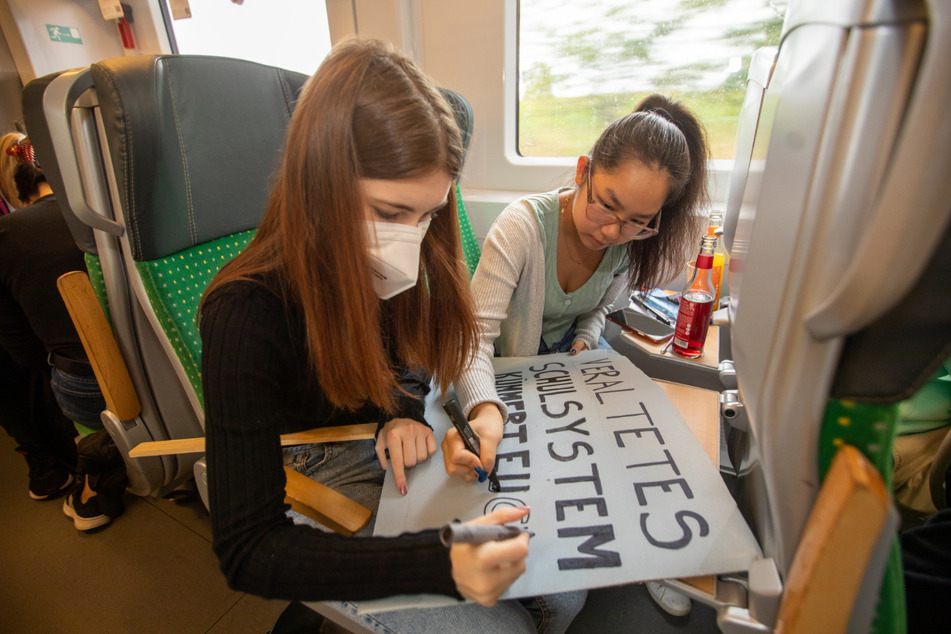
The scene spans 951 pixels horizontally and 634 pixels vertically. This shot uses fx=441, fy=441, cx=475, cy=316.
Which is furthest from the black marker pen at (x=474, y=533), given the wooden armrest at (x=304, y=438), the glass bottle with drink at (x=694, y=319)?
the glass bottle with drink at (x=694, y=319)

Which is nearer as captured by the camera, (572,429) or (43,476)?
(572,429)

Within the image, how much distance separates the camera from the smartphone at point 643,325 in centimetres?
108

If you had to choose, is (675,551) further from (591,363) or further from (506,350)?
(506,350)

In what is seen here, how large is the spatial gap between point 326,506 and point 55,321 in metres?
1.31

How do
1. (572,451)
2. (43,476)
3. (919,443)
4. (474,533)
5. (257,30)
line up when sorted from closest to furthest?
1. (474,533)
2. (572,451)
3. (919,443)
4. (43,476)
5. (257,30)

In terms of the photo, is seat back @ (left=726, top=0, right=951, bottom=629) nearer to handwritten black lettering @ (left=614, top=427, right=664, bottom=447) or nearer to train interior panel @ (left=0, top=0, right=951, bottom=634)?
train interior panel @ (left=0, top=0, right=951, bottom=634)

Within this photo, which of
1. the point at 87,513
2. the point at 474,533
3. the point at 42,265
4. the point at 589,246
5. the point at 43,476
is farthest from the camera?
the point at 43,476

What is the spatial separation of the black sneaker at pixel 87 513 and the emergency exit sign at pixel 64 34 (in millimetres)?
2392

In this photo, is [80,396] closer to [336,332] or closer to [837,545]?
[336,332]

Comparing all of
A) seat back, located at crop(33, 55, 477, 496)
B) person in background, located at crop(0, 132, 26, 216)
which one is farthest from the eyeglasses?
person in background, located at crop(0, 132, 26, 216)

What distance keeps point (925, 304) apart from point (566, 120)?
1.63 m

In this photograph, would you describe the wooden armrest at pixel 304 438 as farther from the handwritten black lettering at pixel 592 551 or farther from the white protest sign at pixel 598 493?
the handwritten black lettering at pixel 592 551

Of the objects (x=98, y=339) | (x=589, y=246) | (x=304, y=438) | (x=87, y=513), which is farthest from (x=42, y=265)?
(x=589, y=246)

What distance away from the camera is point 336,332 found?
2.13ft
